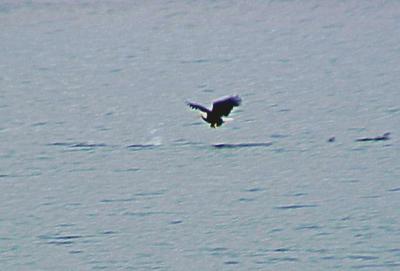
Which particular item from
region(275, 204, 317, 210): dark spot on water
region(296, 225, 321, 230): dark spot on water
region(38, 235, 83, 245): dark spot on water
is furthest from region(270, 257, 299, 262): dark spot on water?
region(38, 235, 83, 245): dark spot on water

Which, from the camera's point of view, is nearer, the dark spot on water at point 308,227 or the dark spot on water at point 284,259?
the dark spot on water at point 284,259

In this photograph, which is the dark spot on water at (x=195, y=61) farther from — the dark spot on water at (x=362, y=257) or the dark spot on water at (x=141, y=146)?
the dark spot on water at (x=362, y=257)

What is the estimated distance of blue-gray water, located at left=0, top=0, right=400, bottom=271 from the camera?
9219 millimetres

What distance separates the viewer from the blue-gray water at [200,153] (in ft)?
30.2

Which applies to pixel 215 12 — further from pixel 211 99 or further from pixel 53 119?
pixel 53 119

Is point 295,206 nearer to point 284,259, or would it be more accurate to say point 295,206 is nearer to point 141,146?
point 284,259

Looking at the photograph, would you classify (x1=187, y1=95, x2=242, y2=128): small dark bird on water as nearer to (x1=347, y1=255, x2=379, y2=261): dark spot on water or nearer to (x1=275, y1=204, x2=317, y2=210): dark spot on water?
(x1=275, y1=204, x2=317, y2=210): dark spot on water

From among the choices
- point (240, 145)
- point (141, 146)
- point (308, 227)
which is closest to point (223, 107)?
point (240, 145)

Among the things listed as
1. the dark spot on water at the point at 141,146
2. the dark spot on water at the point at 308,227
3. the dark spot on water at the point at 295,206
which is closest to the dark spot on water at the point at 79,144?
the dark spot on water at the point at 141,146

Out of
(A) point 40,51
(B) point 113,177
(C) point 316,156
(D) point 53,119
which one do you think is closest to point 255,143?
(C) point 316,156

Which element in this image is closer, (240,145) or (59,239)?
(59,239)

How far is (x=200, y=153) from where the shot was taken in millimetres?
11891

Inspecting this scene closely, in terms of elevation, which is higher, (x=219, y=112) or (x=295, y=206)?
(x=219, y=112)

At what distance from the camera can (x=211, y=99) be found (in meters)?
15.0
